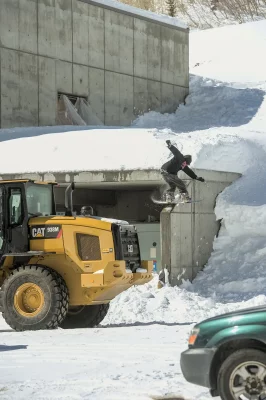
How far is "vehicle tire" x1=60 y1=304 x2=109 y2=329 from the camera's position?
18.0 metres

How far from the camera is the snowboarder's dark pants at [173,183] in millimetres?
23250

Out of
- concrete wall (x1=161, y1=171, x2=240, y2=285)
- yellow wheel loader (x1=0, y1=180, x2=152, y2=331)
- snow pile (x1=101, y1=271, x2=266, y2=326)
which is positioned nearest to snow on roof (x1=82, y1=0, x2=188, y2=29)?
concrete wall (x1=161, y1=171, x2=240, y2=285)

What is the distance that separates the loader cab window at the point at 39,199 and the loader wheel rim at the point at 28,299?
4.88 ft

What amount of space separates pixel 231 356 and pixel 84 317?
31.7 feet

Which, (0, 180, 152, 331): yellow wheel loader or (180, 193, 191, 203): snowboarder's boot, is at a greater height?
(180, 193, 191, 203): snowboarder's boot

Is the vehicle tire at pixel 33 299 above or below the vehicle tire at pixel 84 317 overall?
A: above

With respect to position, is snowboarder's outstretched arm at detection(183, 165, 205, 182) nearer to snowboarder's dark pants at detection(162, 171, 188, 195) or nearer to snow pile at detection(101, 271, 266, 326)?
snowboarder's dark pants at detection(162, 171, 188, 195)

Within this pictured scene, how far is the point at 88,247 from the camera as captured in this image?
17.0m

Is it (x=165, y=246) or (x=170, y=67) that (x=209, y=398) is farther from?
(x=170, y=67)

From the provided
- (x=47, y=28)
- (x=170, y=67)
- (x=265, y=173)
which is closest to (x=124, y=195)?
(x=265, y=173)

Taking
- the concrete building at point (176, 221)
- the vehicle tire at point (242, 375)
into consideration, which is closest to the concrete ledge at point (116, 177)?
the concrete building at point (176, 221)

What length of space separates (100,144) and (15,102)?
7.02 metres

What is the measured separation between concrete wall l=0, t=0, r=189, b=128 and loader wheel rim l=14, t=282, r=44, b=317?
15.8 m

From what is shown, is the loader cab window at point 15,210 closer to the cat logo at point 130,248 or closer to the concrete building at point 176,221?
the cat logo at point 130,248
